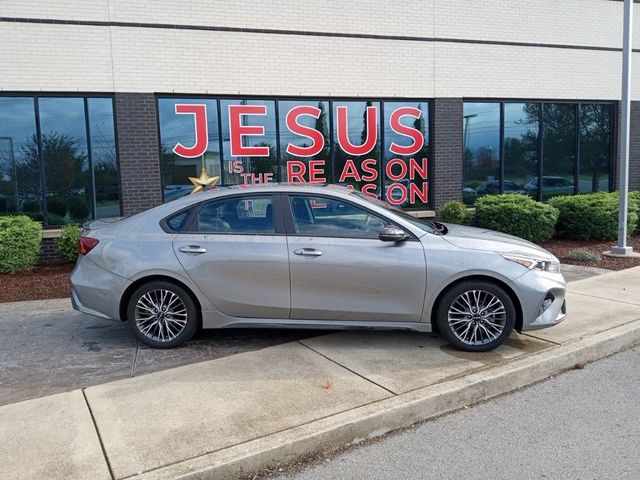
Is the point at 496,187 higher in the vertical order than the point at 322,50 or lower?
lower

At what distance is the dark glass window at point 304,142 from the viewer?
11.3m

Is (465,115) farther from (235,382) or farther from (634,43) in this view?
(235,382)

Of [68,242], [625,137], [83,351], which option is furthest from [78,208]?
[625,137]

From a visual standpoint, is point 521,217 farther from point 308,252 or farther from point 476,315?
point 308,252

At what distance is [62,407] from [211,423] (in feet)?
3.90

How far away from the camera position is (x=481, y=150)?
507 inches

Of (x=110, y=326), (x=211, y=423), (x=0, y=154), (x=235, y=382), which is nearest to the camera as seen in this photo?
(x=211, y=423)

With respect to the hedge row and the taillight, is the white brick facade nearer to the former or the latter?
the hedge row

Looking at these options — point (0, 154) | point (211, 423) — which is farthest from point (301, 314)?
point (0, 154)

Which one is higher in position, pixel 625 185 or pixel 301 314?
→ pixel 625 185

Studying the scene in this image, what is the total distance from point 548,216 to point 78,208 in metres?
9.07

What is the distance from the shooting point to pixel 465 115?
41.6 feet

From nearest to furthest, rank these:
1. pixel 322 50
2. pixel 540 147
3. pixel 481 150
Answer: pixel 322 50 → pixel 481 150 → pixel 540 147

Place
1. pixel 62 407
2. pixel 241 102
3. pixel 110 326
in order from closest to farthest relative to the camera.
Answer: pixel 62 407, pixel 110 326, pixel 241 102
